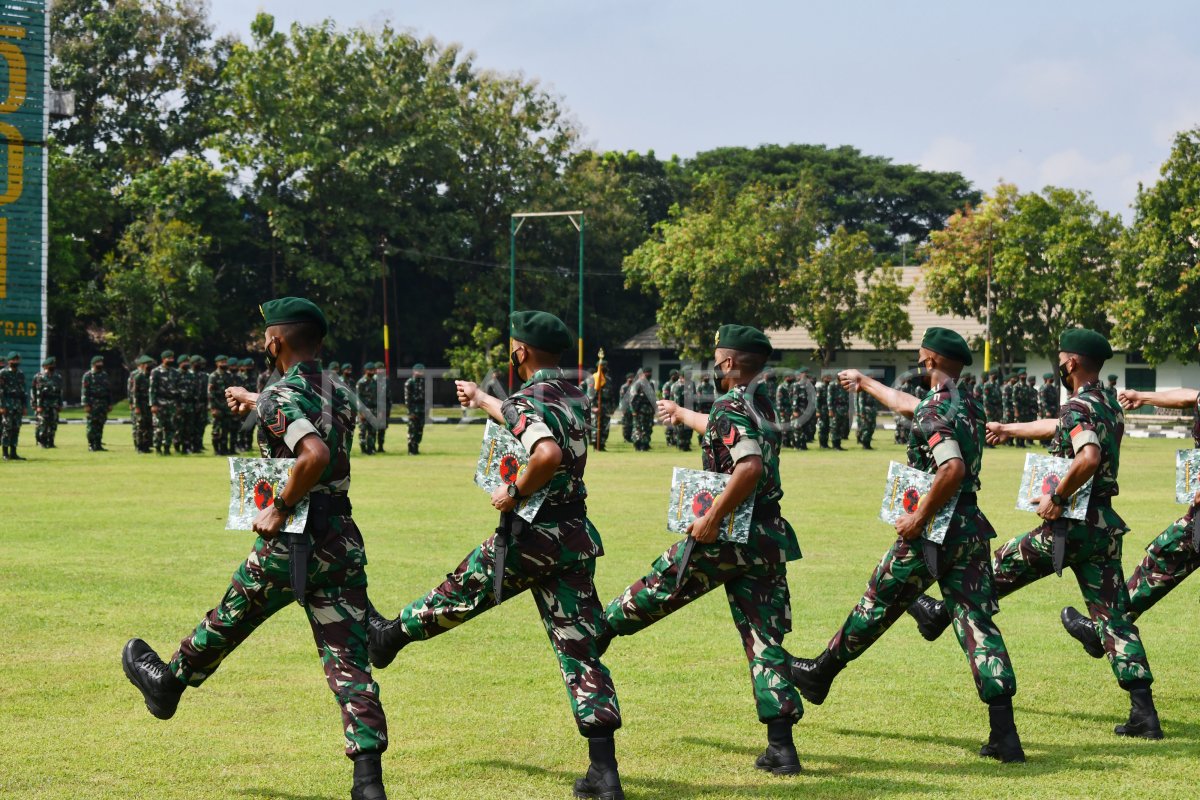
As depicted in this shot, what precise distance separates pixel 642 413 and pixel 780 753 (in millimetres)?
22769

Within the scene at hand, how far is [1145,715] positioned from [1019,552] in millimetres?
984

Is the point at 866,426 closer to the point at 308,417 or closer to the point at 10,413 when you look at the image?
the point at 10,413

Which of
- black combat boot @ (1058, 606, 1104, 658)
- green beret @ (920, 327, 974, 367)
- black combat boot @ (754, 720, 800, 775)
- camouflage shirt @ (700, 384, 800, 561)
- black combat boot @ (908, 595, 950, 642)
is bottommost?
black combat boot @ (754, 720, 800, 775)

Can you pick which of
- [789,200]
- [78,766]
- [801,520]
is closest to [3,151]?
[789,200]

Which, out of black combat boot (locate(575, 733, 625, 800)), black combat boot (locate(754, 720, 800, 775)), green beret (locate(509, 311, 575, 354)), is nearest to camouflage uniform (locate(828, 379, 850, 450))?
black combat boot (locate(754, 720, 800, 775))

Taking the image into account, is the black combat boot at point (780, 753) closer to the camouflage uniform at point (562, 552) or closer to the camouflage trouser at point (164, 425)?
the camouflage uniform at point (562, 552)

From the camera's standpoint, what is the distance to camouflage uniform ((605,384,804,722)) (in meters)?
5.57

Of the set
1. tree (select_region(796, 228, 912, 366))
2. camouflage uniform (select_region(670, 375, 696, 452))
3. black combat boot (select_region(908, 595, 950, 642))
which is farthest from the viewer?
tree (select_region(796, 228, 912, 366))

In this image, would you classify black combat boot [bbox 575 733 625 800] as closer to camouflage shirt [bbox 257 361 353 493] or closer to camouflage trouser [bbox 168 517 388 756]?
camouflage trouser [bbox 168 517 388 756]

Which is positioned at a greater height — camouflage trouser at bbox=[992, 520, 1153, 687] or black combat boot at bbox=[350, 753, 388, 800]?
camouflage trouser at bbox=[992, 520, 1153, 687]

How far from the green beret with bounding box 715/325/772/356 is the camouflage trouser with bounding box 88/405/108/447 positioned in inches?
805

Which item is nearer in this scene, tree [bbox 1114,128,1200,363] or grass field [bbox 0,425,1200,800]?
grass field [bbox 0,425,1200,800]

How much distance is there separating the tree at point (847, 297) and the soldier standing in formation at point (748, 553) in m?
39.2

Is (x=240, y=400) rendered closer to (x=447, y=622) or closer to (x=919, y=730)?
(x=447, y=622)
